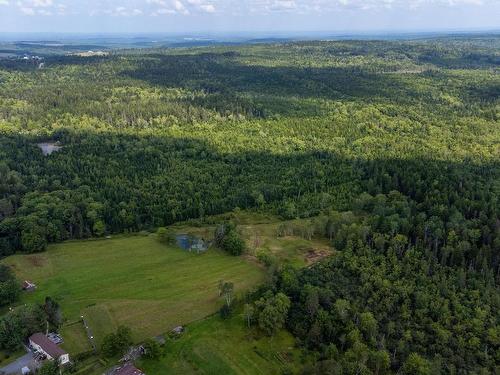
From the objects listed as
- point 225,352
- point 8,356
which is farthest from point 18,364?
point 225,352

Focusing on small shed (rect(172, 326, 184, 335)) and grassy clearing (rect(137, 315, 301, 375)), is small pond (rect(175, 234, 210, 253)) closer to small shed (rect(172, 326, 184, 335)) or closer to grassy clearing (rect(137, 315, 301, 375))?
grassy clearing (rect(137, 315, 301, 375))

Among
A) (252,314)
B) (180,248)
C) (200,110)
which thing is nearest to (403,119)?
(200,110)

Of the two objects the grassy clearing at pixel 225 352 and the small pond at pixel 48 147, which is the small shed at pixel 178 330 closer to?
the grassy clearing at pixel 225 352

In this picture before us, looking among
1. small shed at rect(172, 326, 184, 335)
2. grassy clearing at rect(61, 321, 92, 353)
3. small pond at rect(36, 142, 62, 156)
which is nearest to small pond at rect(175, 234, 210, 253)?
small shed at rect(172, 326, 184, 335)

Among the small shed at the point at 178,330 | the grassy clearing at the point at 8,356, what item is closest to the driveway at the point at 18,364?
the grassy clearing at the point at 8,356

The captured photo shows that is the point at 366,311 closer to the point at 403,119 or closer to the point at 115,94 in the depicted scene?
the point at 403,119

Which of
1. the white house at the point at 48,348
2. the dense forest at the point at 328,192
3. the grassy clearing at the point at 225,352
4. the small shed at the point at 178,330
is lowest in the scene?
→ the grassy clearing at the point at 225,352

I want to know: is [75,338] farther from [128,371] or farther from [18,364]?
[128,371]

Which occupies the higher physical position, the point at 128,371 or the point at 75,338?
the point at 128,371
